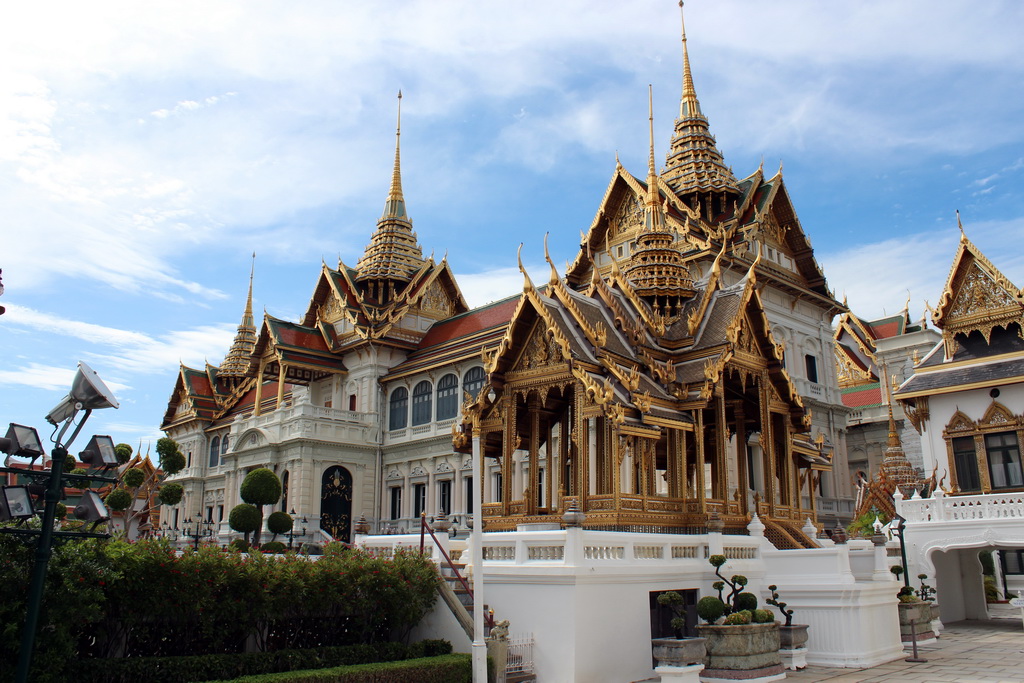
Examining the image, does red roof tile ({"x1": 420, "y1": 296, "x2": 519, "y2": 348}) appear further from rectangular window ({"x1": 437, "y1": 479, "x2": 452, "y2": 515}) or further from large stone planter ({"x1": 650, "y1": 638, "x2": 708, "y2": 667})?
large stone planter ({"x1": 650, "y1": 638, "x2": 708, "y2": 667})

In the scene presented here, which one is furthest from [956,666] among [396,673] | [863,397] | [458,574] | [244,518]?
[863,397]

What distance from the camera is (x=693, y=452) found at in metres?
14.0

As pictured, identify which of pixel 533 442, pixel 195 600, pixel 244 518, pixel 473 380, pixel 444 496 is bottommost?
pixel 195 600

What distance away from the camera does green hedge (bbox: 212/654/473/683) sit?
8.70 meters

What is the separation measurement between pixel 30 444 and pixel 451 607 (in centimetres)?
542

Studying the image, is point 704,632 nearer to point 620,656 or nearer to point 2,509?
point 620,656

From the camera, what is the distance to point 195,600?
29.2 feet

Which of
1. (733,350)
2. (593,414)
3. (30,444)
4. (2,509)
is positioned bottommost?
(2,509)

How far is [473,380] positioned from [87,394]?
2918 cm

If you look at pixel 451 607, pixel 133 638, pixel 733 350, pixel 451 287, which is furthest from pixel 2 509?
pixel 451 287

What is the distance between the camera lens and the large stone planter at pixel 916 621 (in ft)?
44.2

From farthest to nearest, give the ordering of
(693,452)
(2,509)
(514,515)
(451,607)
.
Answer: (693,452) < (514,515) < (451,607) < (2,509)

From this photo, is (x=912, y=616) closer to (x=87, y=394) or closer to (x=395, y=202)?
(x=87, y=394)

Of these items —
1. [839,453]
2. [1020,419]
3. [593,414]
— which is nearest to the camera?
[593,414]
